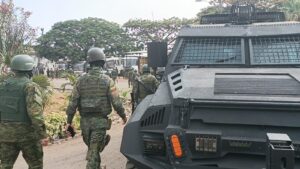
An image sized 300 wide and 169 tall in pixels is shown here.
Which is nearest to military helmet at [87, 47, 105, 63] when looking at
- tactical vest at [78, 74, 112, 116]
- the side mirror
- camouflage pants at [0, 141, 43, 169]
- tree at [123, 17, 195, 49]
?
tactical vest at [78, 74, 112, 116]

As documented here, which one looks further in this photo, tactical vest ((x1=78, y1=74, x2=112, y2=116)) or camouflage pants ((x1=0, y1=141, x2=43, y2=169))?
tactical vest ((x1=78, y1=74, x2=112, y2=116))

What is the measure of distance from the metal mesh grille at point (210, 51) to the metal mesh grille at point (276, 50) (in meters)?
0.21

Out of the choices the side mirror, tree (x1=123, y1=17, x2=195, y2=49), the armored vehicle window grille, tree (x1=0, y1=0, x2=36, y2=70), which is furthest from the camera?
tree (x1=123, y1=17, x2=195, y2=49)

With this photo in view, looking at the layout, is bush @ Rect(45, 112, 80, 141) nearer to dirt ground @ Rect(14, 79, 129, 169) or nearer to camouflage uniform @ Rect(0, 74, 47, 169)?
dirt ground @ Rect(14, 79, 129, 169)

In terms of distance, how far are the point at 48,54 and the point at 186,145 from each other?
5467cm

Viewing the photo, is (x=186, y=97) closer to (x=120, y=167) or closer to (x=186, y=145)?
(x=186, y=145)

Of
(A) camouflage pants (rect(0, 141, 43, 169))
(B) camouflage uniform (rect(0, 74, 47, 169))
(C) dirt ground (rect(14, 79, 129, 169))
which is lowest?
(C) dirt ground (rect(14, 79, 129, 169))

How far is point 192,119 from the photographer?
3717 millimetres

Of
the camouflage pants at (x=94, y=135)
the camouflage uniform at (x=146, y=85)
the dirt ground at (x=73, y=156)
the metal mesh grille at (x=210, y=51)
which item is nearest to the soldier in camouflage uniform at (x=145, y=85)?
the camouflage uniform at (x=146, y=85)

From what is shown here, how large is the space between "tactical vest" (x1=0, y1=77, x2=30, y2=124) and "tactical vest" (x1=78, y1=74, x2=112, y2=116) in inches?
Result: 26.9

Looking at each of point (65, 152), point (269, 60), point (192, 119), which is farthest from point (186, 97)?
point (65, 152)

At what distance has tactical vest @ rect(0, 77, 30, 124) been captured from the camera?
15.4ft

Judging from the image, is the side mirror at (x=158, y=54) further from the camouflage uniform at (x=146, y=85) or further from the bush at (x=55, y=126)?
the bush at (x=55, y=126)

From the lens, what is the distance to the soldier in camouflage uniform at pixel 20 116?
15.3 ft
